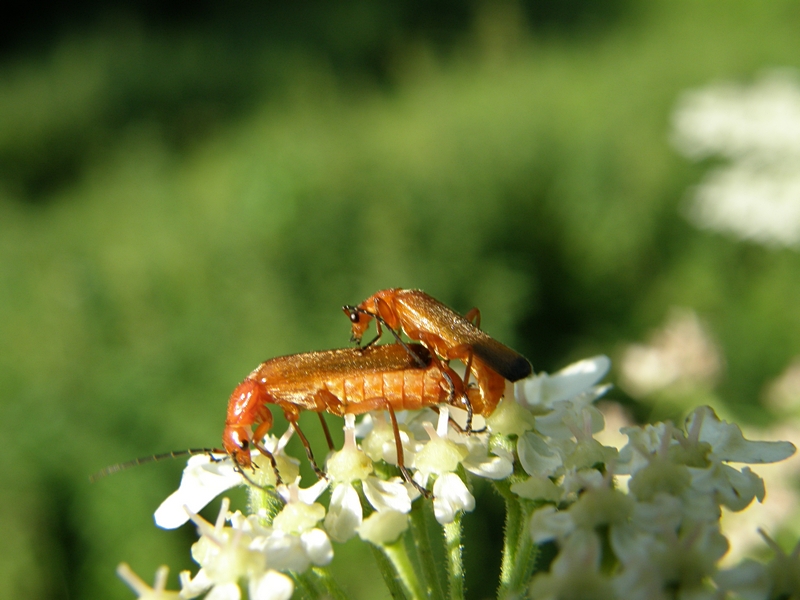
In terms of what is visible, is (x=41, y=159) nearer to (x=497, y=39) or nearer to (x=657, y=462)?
(x=497, y=39)

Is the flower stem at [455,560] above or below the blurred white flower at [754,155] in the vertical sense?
above

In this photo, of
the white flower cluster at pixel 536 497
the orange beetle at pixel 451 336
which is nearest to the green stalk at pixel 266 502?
the white flower cluster at pixel 536 497

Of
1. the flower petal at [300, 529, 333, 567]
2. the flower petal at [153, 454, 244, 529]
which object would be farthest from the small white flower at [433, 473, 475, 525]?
the flower petal at [153, 454, 244, 529]

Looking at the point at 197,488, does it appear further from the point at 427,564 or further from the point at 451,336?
the point at 451,336

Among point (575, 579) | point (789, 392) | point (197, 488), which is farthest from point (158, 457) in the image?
point (789, 392)

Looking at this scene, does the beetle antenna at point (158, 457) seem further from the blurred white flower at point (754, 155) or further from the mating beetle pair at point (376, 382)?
the blurred white flower at point (754, 155)

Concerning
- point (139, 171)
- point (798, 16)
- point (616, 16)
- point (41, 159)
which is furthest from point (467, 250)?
point (616, 16)
